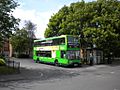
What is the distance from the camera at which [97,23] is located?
40.2 m

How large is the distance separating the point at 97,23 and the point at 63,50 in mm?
8992

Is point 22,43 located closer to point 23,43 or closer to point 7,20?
point 23,43

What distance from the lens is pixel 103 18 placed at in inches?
1548

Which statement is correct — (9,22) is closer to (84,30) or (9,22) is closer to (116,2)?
(84,30)

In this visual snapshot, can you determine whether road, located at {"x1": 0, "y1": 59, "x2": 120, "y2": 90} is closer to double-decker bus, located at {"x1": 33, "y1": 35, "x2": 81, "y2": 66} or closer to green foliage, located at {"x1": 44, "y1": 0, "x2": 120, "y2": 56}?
double-decker bus, located at {"x1": 33, "y1": 35, "x2": 81, "y2": 66}

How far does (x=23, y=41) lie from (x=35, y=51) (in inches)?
849

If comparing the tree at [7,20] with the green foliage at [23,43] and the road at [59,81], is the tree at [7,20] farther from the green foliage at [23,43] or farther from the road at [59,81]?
the green foliage at [23,43]

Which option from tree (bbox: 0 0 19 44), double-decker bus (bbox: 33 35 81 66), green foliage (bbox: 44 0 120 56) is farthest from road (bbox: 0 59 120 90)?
green foliage (bbox: 44 0 120 56)

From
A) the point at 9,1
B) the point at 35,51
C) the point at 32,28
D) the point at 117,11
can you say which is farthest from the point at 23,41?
the point at 9,1

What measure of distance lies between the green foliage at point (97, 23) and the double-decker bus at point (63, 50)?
190 inches

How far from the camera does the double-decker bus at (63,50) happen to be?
3384 cm

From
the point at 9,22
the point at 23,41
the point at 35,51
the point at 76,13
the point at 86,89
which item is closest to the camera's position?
the point at 86,89

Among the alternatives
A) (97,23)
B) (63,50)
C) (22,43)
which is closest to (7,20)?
(63,50)

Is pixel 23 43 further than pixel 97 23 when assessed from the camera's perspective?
Yes
